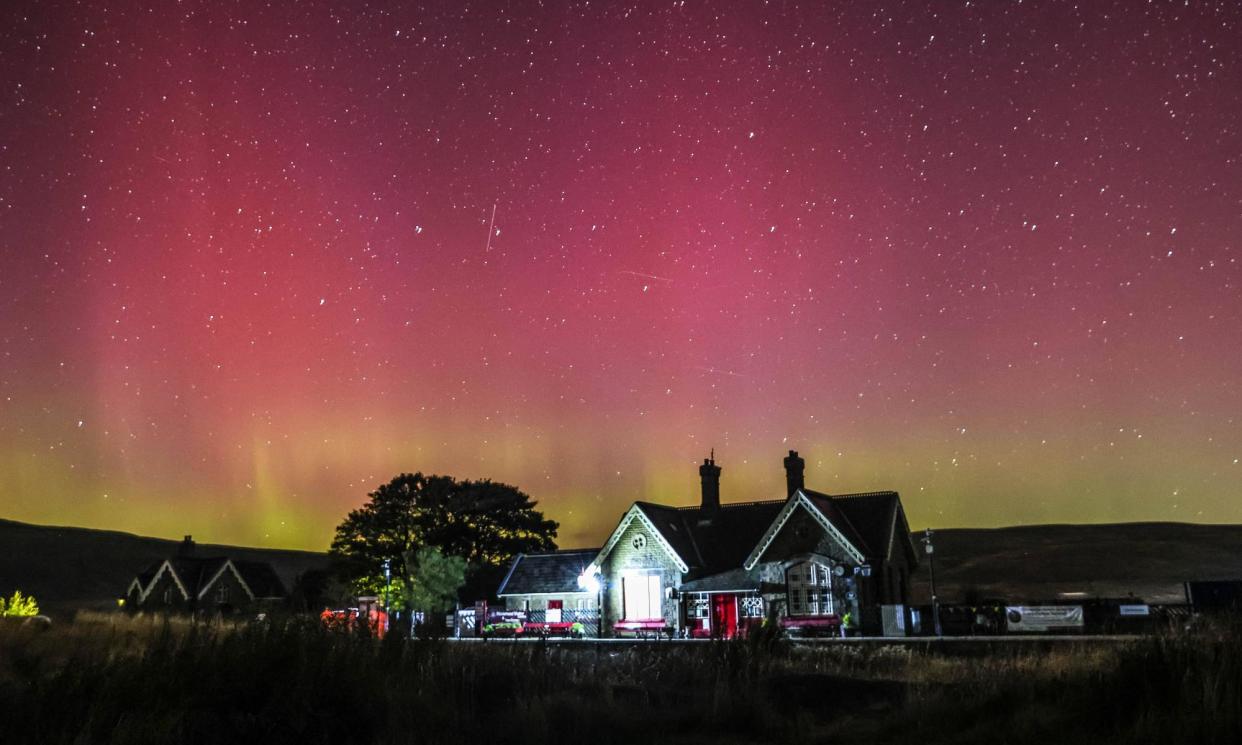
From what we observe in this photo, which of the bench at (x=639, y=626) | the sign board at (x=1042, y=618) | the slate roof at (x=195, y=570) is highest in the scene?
the slate roof at (x=195, y=570)

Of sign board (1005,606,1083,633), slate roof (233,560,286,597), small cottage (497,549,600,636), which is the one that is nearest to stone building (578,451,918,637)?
small cottage (497,549,600,636)

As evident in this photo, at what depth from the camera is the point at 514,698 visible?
13.6 metres

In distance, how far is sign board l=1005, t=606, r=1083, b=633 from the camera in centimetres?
3488

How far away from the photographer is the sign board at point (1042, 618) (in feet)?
114

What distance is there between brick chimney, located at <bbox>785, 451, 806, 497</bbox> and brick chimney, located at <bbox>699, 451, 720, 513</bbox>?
6077mm

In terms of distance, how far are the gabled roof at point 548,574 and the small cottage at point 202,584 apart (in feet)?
72.4

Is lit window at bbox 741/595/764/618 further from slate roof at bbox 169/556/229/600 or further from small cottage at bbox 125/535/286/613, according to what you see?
slate roof at bbox 169/556/229/600

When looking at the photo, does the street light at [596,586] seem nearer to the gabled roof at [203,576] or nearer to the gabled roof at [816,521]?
the gabled roof at [816,521]

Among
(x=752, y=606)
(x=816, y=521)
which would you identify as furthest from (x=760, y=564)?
(x=816, y=521)

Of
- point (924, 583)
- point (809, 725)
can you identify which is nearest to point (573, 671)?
point (809, 725)

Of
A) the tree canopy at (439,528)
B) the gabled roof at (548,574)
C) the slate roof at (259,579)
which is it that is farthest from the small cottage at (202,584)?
the gabled roof at (548,574)

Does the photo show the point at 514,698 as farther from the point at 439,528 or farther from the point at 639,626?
the point at 439,528

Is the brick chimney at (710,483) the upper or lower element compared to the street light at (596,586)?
upper

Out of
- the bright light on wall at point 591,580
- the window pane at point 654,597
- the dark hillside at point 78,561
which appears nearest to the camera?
the window pane at point 654,597
